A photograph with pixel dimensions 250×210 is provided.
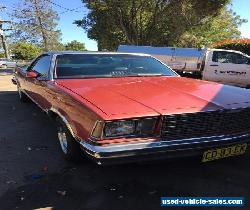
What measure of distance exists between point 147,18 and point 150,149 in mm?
22803

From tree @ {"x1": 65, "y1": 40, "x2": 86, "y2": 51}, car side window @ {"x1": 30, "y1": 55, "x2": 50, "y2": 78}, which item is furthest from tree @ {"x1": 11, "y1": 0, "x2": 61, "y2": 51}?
car side window @ {"x1": 30, "y1": 55, "x2": 50, "y2": 78}

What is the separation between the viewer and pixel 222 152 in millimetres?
4020

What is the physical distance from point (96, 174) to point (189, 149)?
1.20m

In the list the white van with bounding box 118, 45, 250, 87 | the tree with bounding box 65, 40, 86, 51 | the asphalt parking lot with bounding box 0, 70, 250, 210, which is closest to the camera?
the asphalt parking lot with bounding box 0, 70, 250, 210

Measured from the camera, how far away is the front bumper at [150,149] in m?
3.64

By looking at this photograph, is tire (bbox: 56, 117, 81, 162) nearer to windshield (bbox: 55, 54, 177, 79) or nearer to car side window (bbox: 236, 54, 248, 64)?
windshield (bbox: 55, 54, 177, 79)

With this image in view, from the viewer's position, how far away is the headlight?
3713 millimetres

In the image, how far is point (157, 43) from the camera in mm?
25891

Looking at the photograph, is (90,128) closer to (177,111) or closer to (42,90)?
(177,111)

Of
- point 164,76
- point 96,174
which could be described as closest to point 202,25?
point 164,76

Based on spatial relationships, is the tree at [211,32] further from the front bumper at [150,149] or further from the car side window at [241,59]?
the front bumper at [150,149]

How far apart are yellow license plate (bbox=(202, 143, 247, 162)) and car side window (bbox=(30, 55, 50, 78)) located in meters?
2.75

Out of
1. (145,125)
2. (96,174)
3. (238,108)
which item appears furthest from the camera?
(96,174)

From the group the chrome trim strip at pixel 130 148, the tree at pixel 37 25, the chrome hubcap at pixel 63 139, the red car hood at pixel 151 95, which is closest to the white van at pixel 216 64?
the red car hood at pixel 151 95
